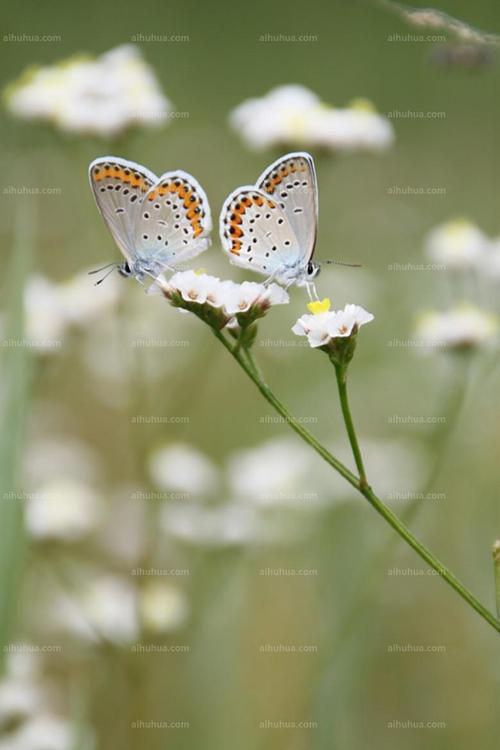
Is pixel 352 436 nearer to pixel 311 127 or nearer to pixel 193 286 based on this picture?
pixel 193 286

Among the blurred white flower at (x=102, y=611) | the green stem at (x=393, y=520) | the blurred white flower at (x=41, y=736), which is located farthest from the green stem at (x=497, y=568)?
the blurred white flower at (x=102, y=611)

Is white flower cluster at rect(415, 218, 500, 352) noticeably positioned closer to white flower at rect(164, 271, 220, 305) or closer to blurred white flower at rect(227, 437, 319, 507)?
blurred white flower at rect(227, 437, 319, 507)

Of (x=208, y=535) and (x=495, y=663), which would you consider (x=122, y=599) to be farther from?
(x=495, y=663)

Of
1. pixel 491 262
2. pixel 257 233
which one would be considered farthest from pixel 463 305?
pixel 257 233

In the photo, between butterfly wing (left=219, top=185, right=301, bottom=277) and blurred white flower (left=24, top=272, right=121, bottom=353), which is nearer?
butterfly wing (left=219, top=185, right=301, bottom=277)

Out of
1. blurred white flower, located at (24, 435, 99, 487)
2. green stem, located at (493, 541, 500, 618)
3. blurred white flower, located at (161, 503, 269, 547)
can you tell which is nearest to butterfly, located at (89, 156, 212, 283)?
green stem, located at (493, 541, 500, 618)

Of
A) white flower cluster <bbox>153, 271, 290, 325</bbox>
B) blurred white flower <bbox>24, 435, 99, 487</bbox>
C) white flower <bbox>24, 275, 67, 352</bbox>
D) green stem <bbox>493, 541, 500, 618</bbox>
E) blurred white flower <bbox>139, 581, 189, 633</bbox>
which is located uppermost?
white flower cluster <bbox>153, 271, 290, 325</bbox>
